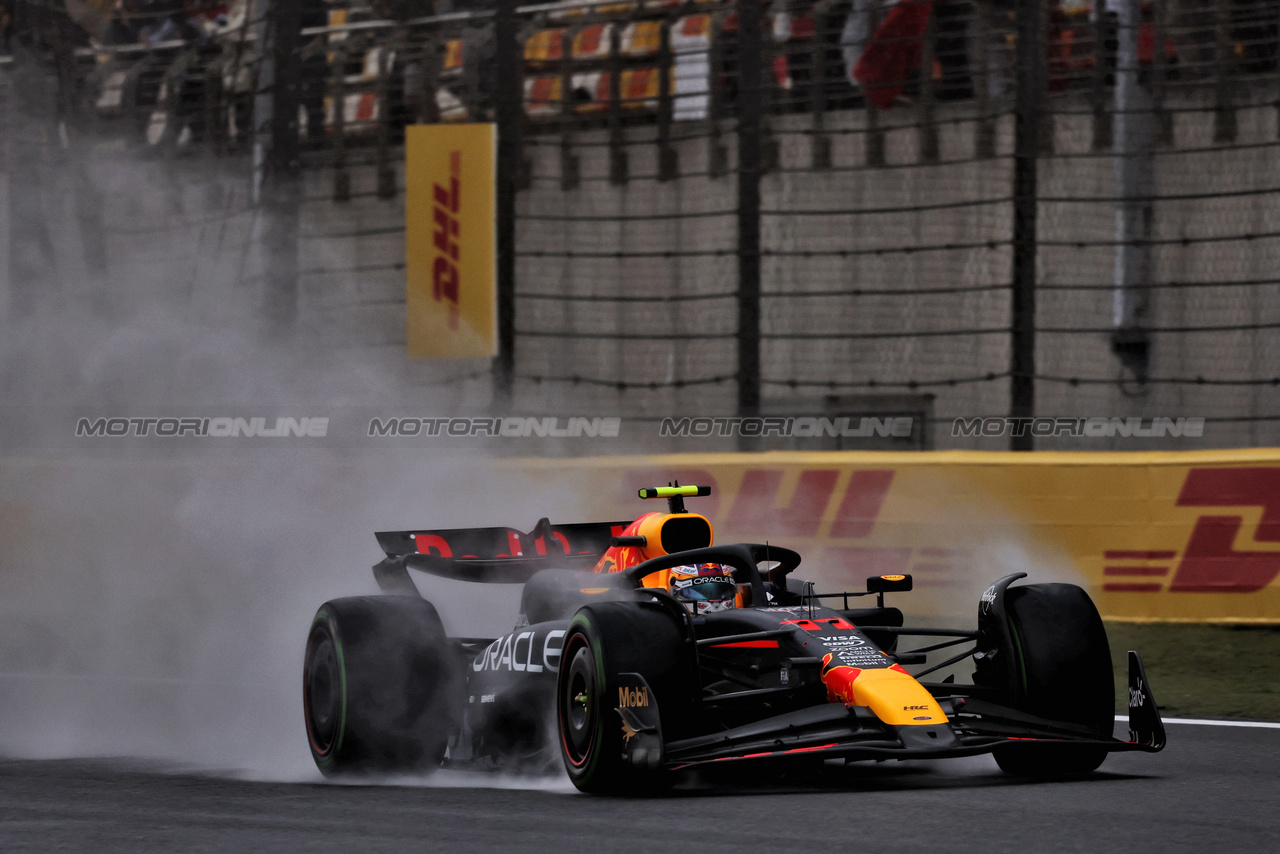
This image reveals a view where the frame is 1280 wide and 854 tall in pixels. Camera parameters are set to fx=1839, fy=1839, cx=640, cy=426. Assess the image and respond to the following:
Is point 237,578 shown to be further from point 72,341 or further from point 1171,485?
point 1171,485

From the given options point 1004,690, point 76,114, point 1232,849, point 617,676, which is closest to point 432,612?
point 617,676

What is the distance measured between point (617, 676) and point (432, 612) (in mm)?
1459

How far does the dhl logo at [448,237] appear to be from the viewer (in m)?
13.5

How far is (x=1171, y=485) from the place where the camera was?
993cm

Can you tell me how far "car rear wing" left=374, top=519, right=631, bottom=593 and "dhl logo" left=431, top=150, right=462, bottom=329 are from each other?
18.1ft

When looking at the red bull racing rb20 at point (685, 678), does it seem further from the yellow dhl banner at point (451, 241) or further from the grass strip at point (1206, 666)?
the yellow dhl banner at point (451, 241)

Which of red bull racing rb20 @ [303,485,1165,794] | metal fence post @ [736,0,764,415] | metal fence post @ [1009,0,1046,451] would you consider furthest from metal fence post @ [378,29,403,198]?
red bull racing rb20 @ [303,485,1165,794]

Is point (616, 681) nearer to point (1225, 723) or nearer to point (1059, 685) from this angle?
point (1059, 685)

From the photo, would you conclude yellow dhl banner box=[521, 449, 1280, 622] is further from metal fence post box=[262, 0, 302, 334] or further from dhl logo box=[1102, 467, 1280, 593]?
metal fence post box=[262, 0, 302, 334]

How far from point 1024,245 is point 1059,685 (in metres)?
5.28

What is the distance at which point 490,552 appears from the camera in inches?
318

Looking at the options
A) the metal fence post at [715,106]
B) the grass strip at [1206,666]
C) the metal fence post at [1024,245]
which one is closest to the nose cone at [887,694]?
the grass strip at [1206,666]

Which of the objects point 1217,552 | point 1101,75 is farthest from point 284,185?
point 1217,552

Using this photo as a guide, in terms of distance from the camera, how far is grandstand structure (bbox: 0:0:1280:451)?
12.9 meters
